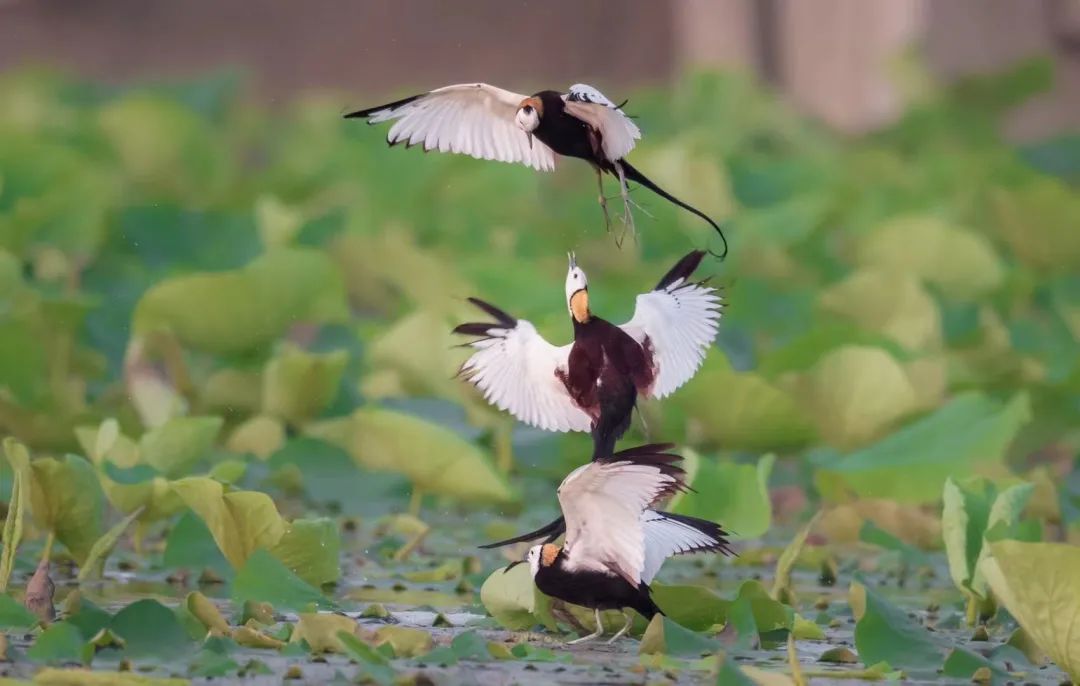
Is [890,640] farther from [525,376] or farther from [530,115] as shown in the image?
[530,115]

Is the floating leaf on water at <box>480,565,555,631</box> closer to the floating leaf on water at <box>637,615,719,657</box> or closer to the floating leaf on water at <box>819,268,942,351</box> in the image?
the floating leaf on water at <box>637,615,719,657</box>

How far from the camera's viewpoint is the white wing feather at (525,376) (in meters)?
1.92

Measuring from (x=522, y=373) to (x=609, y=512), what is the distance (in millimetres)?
155

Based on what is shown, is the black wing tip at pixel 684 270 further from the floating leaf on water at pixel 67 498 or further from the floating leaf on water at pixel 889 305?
the floating leaf on water at pixel 889 305

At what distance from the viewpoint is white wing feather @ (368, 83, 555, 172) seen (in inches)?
75.1

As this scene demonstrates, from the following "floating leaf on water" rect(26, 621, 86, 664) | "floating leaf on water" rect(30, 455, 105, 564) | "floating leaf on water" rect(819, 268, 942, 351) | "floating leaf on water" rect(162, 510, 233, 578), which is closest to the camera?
"floating leaf on water" rect(26, 621, 86, 664)

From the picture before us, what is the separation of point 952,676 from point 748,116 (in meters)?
4.57

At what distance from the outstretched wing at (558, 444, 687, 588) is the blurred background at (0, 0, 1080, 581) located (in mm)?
300

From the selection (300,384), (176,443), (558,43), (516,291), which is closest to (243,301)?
(300,384)

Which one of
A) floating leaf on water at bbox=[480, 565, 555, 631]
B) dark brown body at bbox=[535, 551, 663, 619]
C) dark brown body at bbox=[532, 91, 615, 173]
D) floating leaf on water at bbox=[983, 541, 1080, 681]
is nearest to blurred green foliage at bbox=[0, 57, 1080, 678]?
floating leaf on water at bbox=[480, 565, 555, 631]

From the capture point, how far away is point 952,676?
76.2 inches

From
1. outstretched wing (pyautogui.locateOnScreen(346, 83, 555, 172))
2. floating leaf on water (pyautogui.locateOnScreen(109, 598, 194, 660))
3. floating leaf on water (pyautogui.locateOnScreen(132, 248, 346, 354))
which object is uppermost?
floating leaf on water (pyautogui.locateOnScreen(132, 248, 346, 354))

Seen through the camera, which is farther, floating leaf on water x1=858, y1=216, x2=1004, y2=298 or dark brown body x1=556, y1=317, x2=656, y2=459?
floating leaf on water x1=858, y1=216, x2=1004, y2=298

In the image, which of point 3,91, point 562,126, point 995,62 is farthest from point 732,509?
point 995,62
